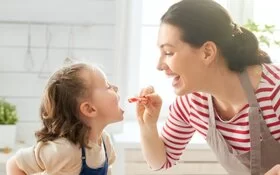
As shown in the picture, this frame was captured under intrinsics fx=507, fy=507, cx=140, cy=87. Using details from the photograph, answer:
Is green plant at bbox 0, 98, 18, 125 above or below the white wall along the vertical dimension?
below

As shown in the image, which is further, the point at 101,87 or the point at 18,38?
the point at 18,38

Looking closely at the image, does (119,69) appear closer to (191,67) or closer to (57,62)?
(57,62)

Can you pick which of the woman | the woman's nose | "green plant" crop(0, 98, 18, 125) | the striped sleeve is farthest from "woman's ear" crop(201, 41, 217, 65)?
"green plant" crop(0, 98, 18, 125)

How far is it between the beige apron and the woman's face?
0.43 feet

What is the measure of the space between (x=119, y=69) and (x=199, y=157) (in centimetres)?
51

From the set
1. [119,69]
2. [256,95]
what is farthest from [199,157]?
[256,95]

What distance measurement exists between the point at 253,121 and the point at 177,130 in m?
0.28

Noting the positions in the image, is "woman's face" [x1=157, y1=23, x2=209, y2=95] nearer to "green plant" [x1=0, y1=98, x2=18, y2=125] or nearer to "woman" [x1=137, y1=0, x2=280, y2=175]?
"woman" [x1=137, y1=0, x2=280, y2=175]

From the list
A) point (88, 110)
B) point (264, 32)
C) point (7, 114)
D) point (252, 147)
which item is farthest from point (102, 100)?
point (264, 32)

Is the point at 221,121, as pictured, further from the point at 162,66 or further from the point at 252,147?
the point at 162,66

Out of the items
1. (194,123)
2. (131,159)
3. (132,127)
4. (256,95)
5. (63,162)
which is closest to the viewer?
(63,162)

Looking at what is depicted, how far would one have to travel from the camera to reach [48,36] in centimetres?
217

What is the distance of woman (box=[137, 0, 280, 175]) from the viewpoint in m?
1.33

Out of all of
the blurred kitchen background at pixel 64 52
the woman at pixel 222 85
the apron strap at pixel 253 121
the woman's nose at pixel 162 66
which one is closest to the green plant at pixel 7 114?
the blurred kitchen background at pixel 64 52
